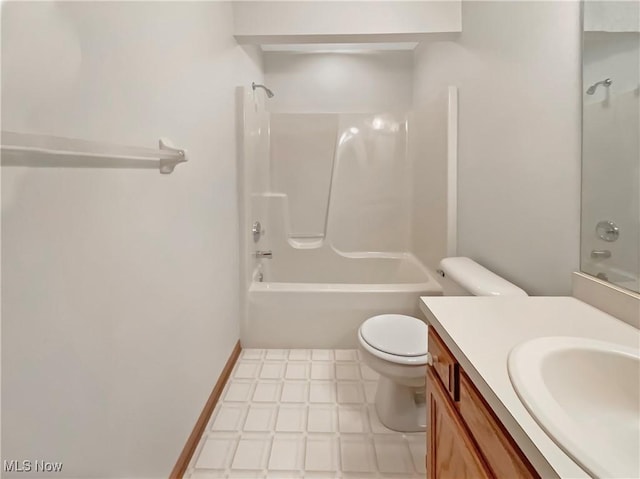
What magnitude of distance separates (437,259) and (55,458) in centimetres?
223

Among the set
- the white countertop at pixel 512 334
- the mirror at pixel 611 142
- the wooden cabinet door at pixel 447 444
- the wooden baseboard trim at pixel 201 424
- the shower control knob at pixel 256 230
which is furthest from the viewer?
the shower control knob at pixel 256 230

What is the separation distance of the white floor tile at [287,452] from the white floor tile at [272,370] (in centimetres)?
49

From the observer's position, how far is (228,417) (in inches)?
67.0

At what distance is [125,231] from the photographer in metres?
0.98

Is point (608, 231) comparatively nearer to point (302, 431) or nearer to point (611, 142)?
point (611, 142)

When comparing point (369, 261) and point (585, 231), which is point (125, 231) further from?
point (369, 261)

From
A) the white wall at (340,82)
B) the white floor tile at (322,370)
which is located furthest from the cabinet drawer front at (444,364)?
the white wall at (340,82)

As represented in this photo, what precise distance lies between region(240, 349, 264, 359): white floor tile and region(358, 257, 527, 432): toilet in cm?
86

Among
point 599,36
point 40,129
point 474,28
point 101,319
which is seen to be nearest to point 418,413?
point 101,319

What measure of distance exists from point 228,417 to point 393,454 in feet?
2.56

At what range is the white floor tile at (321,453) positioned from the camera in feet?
4.59

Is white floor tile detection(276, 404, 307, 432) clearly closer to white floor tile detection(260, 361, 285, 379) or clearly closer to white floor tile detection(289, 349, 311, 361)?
white floor tile detection(260, 361, 285, 379)

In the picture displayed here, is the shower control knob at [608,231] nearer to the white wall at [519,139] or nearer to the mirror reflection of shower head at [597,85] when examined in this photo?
the white wall at [519,139]

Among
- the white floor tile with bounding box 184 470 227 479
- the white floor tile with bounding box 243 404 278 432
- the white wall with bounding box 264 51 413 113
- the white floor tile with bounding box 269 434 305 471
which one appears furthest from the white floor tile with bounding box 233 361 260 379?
the white wall with bounding box 264 51 413 113
